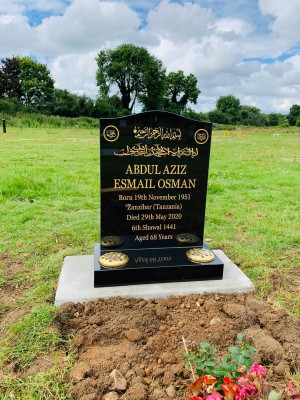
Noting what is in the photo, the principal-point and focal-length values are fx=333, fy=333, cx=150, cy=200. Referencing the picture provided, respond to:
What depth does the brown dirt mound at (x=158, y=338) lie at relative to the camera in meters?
1.93

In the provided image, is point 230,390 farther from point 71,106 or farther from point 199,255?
point 71,106

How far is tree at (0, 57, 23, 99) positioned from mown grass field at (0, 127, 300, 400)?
43849mm

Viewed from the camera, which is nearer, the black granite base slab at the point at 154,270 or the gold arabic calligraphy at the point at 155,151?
the black granite base slab at the point at 154,270

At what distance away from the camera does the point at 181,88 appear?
196 ft

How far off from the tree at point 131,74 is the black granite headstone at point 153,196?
46.3 meters

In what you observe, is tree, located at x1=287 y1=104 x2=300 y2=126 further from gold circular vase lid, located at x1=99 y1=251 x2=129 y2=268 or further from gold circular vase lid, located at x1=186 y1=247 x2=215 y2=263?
gold circular vase lid, located at x1=99 y1=251 x2=129 y2=268

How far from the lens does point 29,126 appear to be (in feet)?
87.2

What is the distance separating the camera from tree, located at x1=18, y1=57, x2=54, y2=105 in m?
46.7

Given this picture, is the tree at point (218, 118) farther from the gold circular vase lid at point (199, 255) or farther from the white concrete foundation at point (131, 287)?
the white concrete foundation at point (131, 287)

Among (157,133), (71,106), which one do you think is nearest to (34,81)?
(71,106)

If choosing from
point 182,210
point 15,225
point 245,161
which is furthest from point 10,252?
point 245,161

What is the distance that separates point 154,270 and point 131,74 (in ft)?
158

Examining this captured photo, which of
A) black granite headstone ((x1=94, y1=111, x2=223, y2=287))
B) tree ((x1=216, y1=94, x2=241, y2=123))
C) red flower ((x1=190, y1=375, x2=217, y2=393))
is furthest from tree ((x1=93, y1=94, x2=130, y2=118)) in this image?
red flower ((x1=190, y1=375, x2=217, y2=393))

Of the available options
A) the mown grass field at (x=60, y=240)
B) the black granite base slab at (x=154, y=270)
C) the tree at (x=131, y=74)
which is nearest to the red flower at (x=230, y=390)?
the mown grass field at (x=60, y=240)
